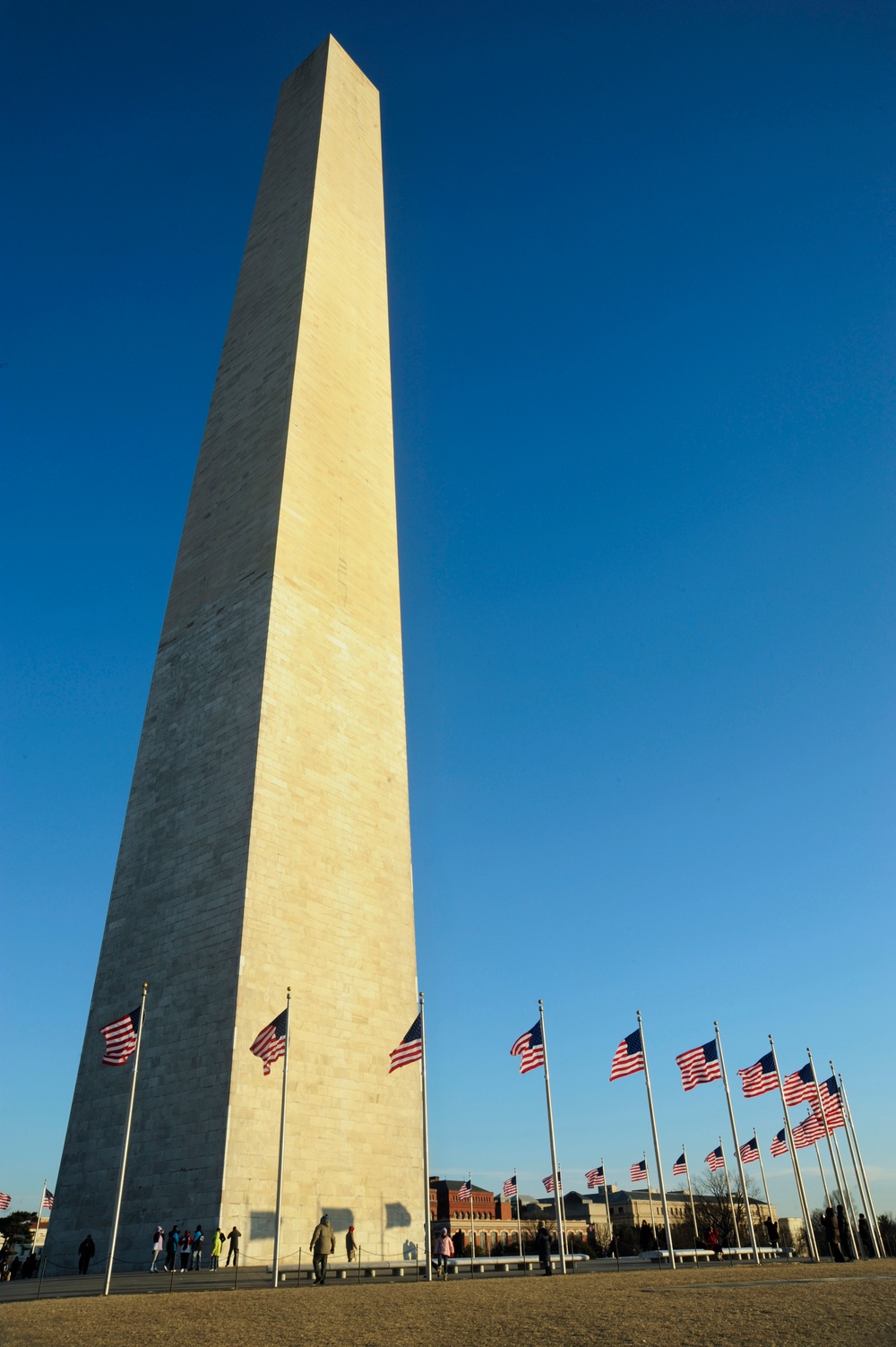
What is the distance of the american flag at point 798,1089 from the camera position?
26172mm

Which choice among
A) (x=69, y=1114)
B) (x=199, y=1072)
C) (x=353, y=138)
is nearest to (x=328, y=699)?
(x=199, y=1072)

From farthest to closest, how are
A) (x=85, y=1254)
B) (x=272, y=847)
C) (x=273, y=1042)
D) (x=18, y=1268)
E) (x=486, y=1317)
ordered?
1. (x=272, y=847)
2. (x=18, y=1268)
3. (x=85, y=1254)
4. (x=273, y=1042)
5. (x=486, y=1317)

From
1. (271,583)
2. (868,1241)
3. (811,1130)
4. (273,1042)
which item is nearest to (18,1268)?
(273,1042)

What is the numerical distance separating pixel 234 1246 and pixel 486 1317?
1086 centimetres

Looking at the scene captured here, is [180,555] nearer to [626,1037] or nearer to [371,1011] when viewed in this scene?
[371,1011]

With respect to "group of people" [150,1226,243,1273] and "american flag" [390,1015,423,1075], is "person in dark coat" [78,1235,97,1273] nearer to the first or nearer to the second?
"group of people" [150,1226,243,1273]

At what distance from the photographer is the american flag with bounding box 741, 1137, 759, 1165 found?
3608cm

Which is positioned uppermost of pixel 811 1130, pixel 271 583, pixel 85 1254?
pixel 271 583

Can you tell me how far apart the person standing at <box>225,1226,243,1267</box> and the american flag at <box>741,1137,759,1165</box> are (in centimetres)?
2163

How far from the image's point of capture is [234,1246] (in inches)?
807

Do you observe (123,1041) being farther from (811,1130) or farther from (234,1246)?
(811,1130)

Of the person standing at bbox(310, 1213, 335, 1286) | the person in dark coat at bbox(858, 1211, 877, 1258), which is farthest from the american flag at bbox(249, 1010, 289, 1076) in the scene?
the person in dark coat at bbox(858, 1211, 877, 1258)

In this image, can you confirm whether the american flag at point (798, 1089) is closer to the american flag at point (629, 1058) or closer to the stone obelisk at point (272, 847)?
the american flag at point (629, 1058)

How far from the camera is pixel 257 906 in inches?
965
